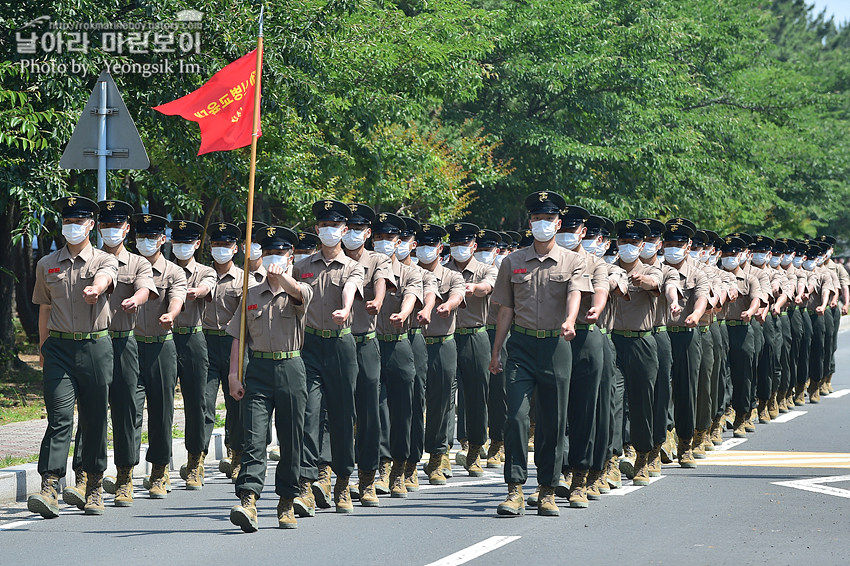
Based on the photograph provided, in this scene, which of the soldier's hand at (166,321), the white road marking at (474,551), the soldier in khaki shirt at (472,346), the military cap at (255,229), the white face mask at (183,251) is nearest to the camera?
the white road marking at (474,551)

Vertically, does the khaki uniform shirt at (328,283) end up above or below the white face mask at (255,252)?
below

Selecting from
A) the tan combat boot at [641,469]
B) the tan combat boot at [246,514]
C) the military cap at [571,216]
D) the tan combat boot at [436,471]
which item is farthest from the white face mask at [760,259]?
the tan combat boot at [246,514]

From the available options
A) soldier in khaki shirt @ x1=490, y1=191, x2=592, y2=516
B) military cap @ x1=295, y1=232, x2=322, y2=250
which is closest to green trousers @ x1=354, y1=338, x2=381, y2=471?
military cap @ x1=295, y1=232, x2=322, y2=250

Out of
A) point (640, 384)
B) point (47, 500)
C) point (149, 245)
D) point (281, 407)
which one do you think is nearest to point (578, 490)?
point (640, 384)

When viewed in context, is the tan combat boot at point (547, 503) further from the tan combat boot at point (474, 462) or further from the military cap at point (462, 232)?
the military cap at point (462, 232)

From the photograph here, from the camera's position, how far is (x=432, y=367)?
11.8 meters

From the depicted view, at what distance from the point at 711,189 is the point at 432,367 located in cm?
2339

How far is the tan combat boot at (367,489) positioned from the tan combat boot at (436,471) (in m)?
1.30

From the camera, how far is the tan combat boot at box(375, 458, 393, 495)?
10.6m

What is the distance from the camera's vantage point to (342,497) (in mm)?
9680

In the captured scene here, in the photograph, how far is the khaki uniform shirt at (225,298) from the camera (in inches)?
445

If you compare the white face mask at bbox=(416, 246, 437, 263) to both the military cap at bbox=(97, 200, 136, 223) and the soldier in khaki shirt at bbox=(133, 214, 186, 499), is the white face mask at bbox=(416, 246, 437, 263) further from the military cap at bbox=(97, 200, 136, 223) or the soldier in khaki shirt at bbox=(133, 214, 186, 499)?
the military cap at bbox=(97, 200, 136, 223)

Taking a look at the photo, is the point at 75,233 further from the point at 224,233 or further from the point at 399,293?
the point at 399,293

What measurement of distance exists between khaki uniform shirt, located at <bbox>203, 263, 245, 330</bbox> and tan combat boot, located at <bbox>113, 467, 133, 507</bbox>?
1.74 m
